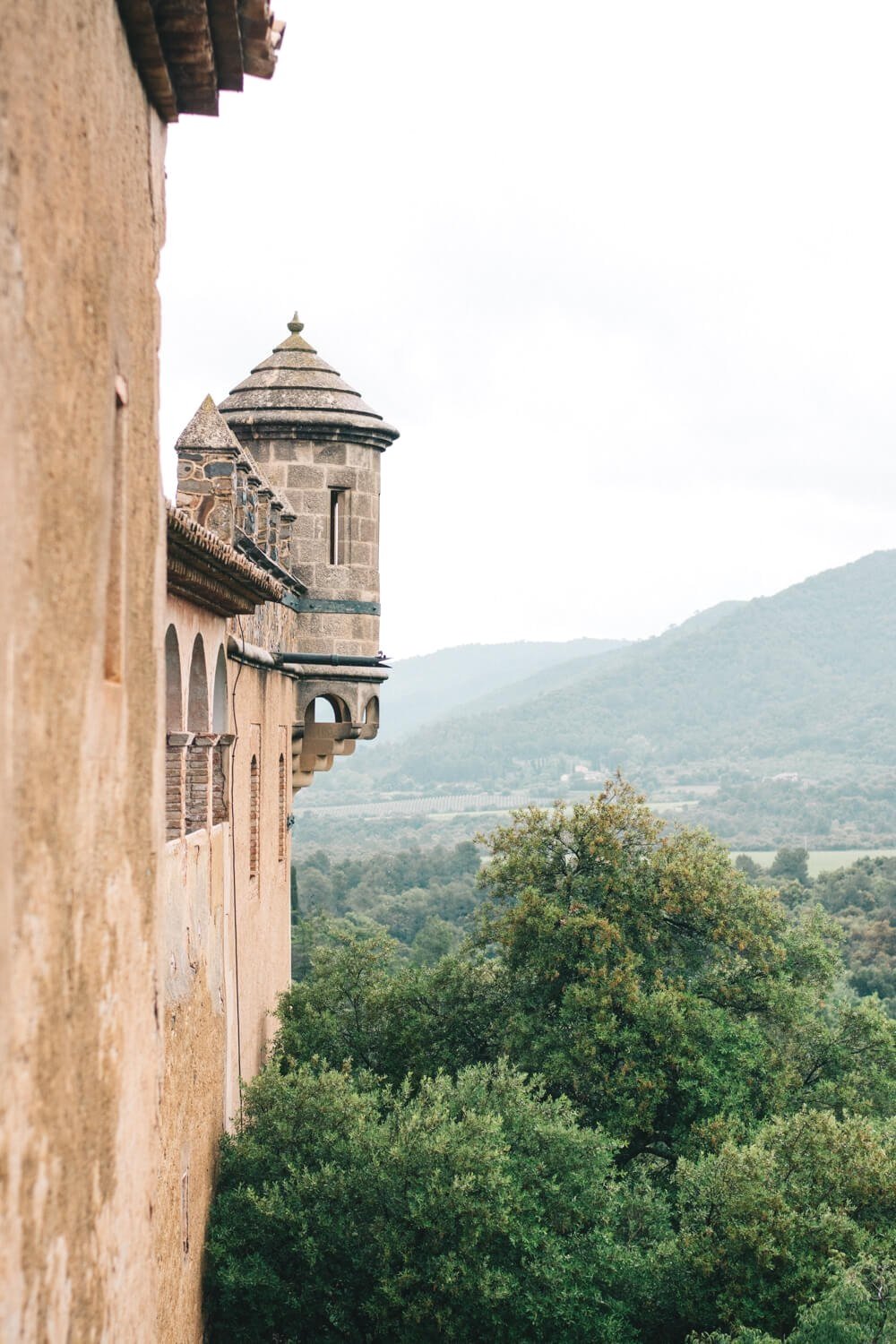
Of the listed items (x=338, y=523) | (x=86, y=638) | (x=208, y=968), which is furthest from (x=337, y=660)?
(x=86, y=638)

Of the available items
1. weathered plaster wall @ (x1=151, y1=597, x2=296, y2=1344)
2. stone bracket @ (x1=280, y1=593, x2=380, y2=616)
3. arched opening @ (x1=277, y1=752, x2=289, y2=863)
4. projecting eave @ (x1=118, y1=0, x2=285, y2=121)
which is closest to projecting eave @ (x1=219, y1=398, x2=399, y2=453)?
stone bracket @ (x1=280, y1=593, x2=380, y2=616)

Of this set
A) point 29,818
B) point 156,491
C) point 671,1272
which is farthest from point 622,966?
point 29,818

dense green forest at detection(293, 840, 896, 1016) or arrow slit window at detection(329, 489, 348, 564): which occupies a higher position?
arrow slit window at detection(329, 489, 348, 564)

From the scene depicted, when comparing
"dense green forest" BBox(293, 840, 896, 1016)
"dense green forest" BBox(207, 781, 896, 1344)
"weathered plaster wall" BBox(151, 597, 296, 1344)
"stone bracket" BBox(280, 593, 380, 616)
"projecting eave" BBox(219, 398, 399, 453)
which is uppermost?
"projecting eave" BBox(219, 398, 399, 453)

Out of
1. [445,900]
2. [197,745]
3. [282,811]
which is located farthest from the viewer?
[445,900]

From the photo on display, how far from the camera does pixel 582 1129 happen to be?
15.1 meters

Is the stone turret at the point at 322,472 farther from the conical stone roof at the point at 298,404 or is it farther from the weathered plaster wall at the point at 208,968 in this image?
the weathered plaster wall at the point at 208,968

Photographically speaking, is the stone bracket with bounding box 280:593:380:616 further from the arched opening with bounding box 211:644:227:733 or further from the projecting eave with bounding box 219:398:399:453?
the arched opening with bounding box 211:644:227:733

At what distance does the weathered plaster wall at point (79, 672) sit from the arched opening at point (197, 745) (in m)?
5.94

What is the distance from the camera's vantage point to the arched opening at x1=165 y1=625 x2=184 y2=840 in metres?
10.1

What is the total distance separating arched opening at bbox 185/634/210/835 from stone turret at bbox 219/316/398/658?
674cm

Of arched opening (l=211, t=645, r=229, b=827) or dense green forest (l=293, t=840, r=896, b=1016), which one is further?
dense green forest (l=293, t=840, r=896, b=1016)

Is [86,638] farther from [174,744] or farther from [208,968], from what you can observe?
[208,968]

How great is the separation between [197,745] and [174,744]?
0.67 m
